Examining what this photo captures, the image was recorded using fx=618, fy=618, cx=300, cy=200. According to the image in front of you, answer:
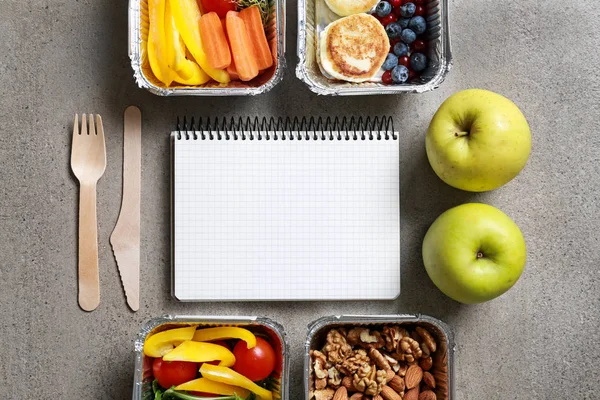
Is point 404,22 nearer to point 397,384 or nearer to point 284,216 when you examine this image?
point 284,216

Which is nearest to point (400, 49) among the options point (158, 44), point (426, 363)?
point (158, 44)

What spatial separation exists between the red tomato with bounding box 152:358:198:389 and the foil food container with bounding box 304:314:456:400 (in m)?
0.21

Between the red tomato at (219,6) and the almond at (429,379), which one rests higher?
the red tomato at (219,6)

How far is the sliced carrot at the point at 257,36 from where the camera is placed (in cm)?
113

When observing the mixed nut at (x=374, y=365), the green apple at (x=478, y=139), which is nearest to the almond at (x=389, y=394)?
the mixed nut at (x=374, y=365)

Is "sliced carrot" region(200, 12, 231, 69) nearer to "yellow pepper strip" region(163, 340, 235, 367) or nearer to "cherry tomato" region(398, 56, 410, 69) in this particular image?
"cherry tomato" region(398, 56, 410, 69)

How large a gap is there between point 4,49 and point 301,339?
0.82 metres

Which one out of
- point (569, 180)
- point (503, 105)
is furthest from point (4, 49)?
point (569, 180)

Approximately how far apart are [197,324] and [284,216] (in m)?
0.26

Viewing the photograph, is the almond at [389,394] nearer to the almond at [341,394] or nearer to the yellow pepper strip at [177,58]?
the almond at [341,394]

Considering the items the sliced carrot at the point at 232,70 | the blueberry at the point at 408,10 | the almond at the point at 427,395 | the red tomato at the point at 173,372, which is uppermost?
the blueberry at the point at 408,10

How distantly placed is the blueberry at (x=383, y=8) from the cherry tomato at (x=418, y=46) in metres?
Answer: 0.08

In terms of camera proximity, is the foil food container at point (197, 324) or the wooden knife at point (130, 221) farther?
the wooden knife at point (130, 221)

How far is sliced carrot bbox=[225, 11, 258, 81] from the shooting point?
1113 millimetres
